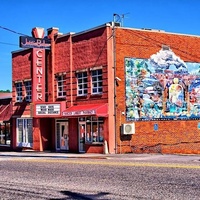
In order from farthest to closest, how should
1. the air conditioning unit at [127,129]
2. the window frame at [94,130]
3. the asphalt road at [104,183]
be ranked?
the window frame at [94,130] < the air conditioning unit at [127,129] < the asphalt road at [104,183]

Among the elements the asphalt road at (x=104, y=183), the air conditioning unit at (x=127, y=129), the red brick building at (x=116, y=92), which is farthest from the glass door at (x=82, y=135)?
the asphalt road at (x=104, y=183)

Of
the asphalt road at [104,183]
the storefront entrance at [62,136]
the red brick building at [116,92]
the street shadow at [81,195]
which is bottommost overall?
the street shadow at [81,195]

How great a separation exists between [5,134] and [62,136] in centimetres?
927

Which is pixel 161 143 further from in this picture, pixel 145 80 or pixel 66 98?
pixel 66 98

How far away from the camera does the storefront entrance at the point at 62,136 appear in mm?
35281

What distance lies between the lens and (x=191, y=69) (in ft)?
114

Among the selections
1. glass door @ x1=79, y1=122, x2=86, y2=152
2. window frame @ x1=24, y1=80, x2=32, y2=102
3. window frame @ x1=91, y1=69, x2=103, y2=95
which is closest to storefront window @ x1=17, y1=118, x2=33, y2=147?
window frame @ x1=24, y1=80, x2=32, y2=102

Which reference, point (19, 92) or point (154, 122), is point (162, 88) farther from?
point (19, 92)

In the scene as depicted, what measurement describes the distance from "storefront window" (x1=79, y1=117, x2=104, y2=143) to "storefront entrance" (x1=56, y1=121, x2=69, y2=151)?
8.51ft

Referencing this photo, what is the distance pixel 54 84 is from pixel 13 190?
939 inches

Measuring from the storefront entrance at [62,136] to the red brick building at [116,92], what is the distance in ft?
0.25

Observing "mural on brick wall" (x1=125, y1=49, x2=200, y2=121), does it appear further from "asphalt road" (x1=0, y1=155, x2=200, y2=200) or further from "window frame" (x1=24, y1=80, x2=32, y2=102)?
"asphalt road" (x1=0, y1=155, x2=200, y2=200)

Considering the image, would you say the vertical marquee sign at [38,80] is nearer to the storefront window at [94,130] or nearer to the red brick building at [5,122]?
the storefront window at [94,130]

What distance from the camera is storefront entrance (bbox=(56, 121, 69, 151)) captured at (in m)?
35.3
